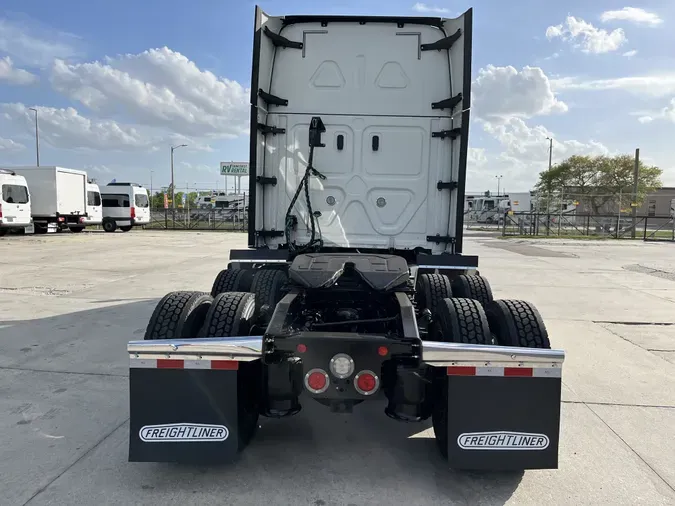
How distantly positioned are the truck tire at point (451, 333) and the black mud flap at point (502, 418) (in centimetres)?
9

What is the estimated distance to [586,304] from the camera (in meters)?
8.95

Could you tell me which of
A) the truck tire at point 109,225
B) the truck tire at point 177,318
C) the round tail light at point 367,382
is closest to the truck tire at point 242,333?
the truck tire at point 177,318

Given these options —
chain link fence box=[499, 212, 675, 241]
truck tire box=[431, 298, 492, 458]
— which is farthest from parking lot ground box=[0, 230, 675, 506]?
chain link fence box=[499, 212, 675, 241]

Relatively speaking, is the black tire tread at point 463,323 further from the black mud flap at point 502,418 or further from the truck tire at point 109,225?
the truck tire at point 109,225

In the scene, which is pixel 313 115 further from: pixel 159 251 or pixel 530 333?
pixel 159 251

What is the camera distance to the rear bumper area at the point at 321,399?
282 centimetres

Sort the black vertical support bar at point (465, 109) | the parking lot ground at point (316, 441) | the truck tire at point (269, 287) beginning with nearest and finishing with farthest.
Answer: the parking lot ground at point (316, 441)
the truck tire at point (269, 287)
the black vertical support bar at point (465, 109)

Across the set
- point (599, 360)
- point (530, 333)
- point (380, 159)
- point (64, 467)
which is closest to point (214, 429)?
point (64, 467)

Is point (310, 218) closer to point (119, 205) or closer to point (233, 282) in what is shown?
point (233, 282)

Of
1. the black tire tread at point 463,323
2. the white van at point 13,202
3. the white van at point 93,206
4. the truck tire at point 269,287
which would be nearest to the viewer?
the black tire tread at point 463,323

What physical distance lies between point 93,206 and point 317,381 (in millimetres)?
27386

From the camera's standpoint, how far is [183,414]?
9.61 ft

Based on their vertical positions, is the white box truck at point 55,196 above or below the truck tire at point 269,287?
above

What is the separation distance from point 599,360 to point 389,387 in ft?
12.4
